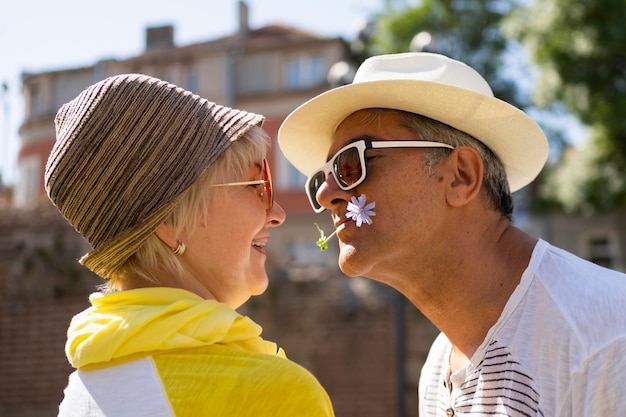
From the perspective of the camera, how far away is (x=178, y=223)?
72.6 inches

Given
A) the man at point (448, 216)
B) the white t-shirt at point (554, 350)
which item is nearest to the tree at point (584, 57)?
the man at point (448, 216)

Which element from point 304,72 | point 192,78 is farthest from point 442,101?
point 304,72

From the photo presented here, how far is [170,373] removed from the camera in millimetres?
1591

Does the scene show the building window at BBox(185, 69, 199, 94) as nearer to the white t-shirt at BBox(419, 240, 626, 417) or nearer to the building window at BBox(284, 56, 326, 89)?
the building window at BBox(284, 56, 326, 89)

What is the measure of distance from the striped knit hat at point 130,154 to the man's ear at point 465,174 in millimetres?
886

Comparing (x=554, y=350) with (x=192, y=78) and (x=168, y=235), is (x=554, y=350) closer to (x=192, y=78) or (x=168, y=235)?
(x=168, y=235)

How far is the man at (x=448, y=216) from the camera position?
7.25ft

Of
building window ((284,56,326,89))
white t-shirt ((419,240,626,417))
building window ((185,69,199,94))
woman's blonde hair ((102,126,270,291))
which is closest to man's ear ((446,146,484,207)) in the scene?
white t-shirt ((419,240,626,417))

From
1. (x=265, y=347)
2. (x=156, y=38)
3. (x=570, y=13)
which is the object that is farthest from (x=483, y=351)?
(x=156, y=38)

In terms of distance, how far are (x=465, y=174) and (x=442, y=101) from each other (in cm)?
25

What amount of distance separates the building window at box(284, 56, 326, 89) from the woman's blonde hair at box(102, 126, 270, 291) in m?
21.7

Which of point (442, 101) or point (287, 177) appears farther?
point (287, 177)

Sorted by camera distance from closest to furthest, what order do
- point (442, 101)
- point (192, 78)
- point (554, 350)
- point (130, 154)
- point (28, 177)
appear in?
point (130, 154) < point (554, 350) < point (442, 101) < point (192, 78) < point (28, 177)

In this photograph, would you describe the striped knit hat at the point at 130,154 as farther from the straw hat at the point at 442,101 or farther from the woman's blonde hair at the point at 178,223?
the straw hat at the point at 442,101
